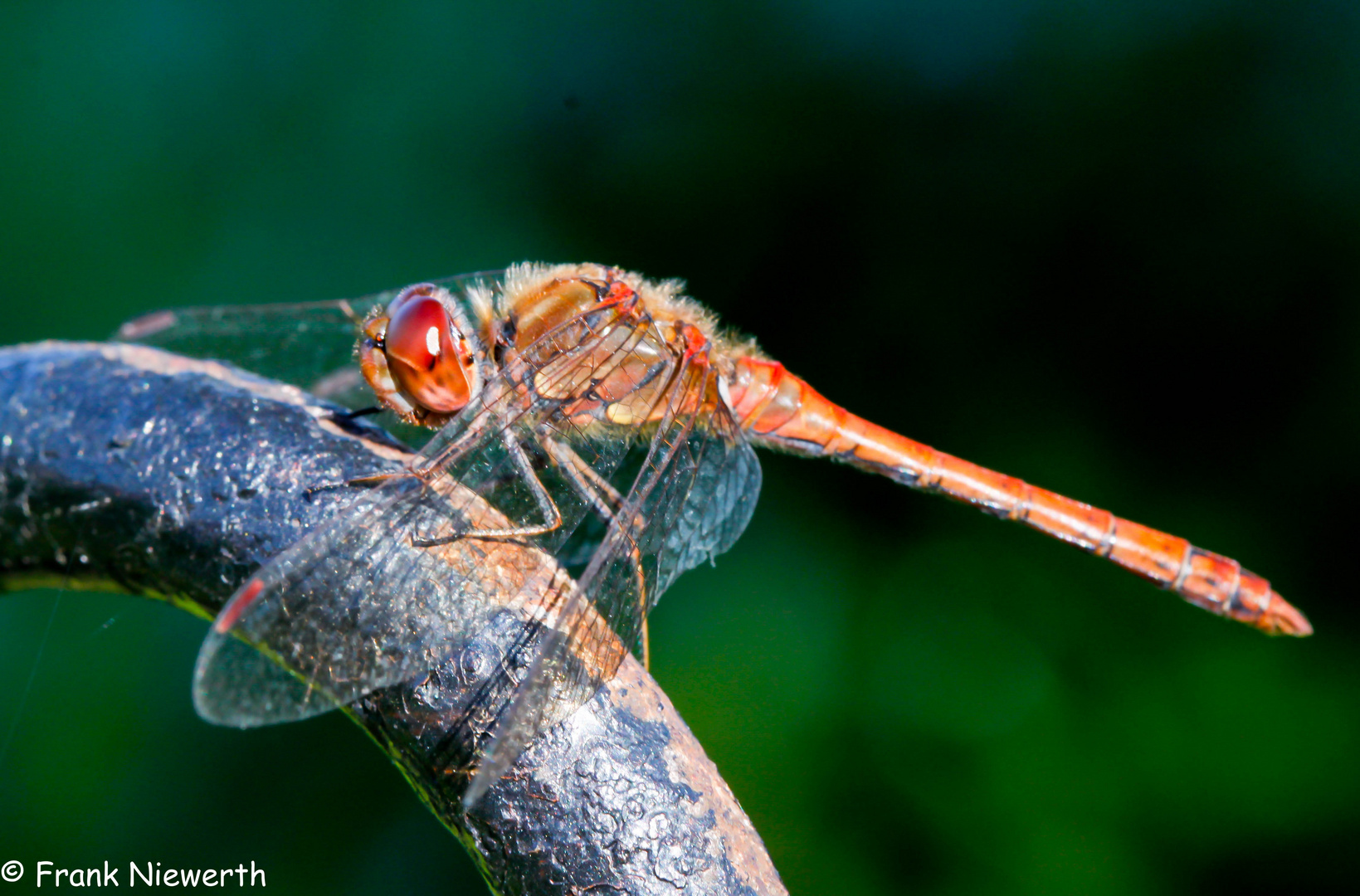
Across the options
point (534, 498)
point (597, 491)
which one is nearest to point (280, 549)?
point (534, 498)

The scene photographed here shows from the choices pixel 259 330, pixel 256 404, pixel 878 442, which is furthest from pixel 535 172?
pixel 256 404


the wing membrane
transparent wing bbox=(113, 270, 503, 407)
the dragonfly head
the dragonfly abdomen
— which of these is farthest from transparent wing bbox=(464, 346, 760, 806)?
transparent wing bbox=(113, 270, 503, 407)

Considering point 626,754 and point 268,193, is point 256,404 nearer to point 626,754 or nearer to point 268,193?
point 626,754

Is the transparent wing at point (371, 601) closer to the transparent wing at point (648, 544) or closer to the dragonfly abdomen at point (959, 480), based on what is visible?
→ the transparent wing at point (648, 544)

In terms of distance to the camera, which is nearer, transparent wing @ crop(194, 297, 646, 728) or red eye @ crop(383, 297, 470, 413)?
transparent wing @ crop(194, 297, 646, 728)

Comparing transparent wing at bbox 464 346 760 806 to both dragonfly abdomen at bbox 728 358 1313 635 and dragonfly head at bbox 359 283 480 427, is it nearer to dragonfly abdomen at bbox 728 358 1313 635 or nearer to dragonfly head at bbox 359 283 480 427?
dragonfly abdomen at bbox 728 358 1313 635

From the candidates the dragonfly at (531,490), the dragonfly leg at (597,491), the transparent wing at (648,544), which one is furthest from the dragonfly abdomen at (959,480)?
the dragonfly leg at (597,491)

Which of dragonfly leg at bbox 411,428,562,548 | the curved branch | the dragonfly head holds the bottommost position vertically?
the curved branch
